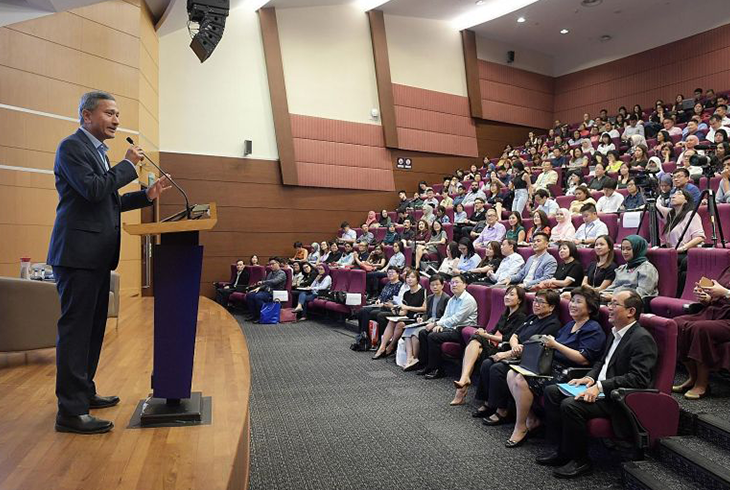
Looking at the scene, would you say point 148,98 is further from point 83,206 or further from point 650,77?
point 650,77

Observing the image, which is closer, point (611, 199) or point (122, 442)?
point (122, 442)

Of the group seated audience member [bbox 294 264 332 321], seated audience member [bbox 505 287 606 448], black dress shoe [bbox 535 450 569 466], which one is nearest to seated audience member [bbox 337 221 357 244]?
seated audience member [bbox 294 264 332 321]

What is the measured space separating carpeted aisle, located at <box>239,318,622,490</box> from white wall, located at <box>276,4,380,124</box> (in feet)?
11.2

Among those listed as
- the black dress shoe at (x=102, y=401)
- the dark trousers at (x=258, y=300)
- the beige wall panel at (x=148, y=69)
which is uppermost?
the beige wall panel at (x=148, y=69)

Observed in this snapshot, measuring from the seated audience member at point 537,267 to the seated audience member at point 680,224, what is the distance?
1.60 ft

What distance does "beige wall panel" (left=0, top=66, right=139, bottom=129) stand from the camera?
9.55ft

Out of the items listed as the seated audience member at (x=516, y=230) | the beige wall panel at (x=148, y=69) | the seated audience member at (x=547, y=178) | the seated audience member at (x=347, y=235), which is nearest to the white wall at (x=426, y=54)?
the seated audience member at (x=347, y=235)

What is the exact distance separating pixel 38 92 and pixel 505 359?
9.73ft

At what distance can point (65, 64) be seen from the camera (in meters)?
3.29

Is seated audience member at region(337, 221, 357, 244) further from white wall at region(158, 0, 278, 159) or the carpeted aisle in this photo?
the carpeted aisle

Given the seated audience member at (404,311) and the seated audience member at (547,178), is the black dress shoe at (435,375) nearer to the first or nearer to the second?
the seated audience member at (404,311)

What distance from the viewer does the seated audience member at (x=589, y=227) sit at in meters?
2.69

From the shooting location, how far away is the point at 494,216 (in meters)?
3.36

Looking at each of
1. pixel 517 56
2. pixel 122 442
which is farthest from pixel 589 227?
pixel 517 56
